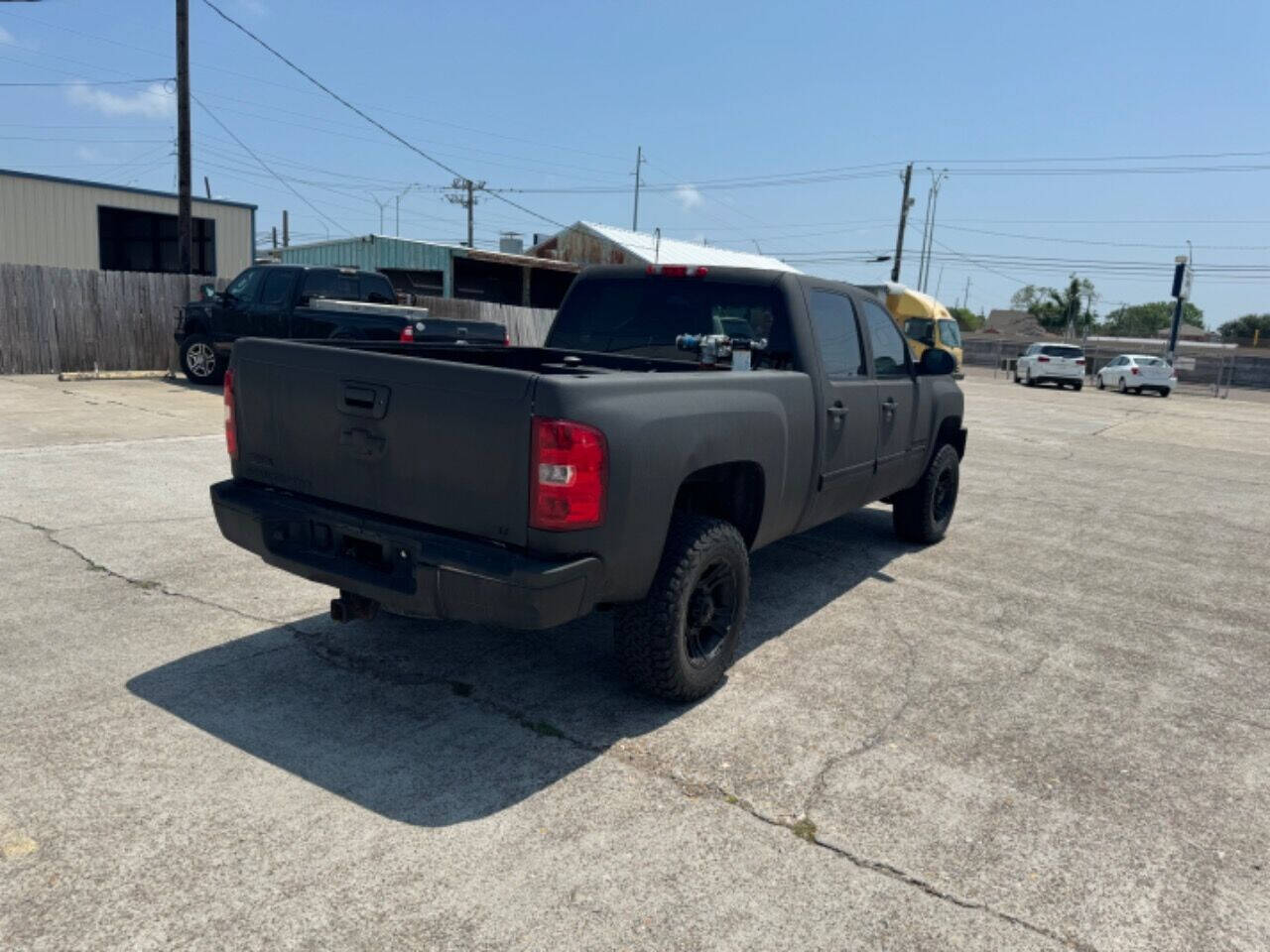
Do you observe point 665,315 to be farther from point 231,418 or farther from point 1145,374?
point 1145,374

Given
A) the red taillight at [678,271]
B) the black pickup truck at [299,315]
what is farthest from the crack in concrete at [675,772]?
the black pickup truck at [299,315]

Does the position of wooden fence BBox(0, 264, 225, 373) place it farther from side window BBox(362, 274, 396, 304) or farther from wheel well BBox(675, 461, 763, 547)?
wheel well BBox(675, 461, 763, 547)

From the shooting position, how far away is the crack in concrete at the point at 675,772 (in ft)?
8.85

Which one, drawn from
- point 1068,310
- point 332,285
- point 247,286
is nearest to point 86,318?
point 247,286

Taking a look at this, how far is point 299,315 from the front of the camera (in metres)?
12.8

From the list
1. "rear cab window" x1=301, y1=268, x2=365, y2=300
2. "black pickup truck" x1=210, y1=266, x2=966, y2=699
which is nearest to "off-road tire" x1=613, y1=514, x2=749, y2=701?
"black pickup truck" x1=210, y1=266, x2=966, y2=699

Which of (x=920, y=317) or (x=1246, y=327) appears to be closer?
(x=920, y=317)

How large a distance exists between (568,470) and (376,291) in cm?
1285

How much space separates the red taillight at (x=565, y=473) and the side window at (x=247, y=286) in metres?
12.5

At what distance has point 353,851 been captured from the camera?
2.78 m

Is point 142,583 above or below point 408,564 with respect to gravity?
below

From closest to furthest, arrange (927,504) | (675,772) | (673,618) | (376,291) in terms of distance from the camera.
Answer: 1. (675,772)
2. (673,618)
3. (927,504)
4. (376,291)

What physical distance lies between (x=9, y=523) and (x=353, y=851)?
4.81 metres

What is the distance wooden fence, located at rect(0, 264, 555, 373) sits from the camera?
15.4 metres
